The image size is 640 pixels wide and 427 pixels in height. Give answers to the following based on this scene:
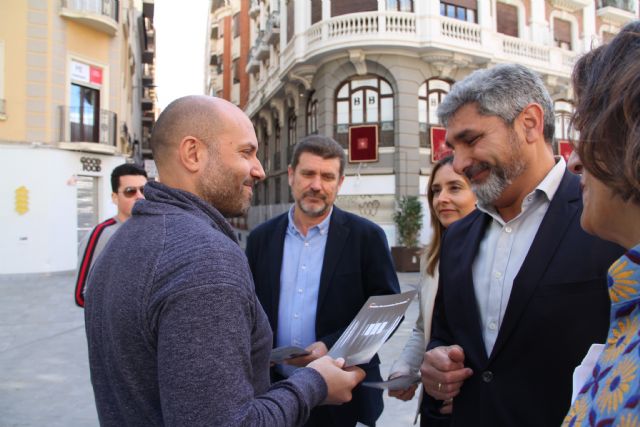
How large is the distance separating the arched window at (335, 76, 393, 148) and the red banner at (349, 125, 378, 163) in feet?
0.87

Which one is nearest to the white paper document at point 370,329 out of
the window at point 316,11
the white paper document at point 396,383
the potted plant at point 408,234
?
the white paper document at point 396,383

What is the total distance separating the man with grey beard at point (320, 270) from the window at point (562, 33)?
69.4ft

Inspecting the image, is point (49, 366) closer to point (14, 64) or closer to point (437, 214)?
point (437, 214)

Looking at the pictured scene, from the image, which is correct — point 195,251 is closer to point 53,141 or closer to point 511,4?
point 53,141

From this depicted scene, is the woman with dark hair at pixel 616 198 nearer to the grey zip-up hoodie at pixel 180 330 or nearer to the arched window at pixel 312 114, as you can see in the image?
the grey zip-up hoodie at pixel 180 330

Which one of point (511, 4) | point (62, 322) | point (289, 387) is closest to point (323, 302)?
point (289, 387)

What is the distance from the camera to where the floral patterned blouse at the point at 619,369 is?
772 millimetres

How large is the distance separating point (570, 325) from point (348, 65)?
16.8m

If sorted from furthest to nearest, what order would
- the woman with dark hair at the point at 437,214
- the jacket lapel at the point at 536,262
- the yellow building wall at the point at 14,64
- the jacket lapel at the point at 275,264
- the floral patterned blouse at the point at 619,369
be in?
the yellow building wall at the point at 14,64 < the jacket lapel at the point at 275,264 < the woman with dark hair at the point at 437,214 < the jacket lapel at the point at 536,262 < the floral patterned blouse at the point at 619,369

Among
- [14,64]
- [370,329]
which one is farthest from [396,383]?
[14,64]

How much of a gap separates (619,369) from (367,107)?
1726cm

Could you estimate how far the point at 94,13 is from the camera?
16.1 m

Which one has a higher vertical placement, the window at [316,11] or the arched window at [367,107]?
the window at [316,11]

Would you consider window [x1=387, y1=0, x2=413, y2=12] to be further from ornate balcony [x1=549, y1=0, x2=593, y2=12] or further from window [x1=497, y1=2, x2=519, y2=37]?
ornate balcony [x1=549, y1=0, x2=593, y2=12]
